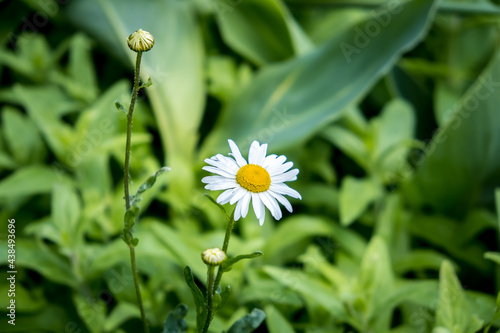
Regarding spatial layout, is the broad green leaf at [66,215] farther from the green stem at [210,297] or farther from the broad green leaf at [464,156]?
the broad green leaf at [464,156]

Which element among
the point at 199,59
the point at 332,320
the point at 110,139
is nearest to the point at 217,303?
the point at 332,320

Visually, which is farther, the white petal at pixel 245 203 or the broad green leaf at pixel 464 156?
the broad green leaf at pixel 464 156

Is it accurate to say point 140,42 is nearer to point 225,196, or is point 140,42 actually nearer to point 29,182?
point 225,196

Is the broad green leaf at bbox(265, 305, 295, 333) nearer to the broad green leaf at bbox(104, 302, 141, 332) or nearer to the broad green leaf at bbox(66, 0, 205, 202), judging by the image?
the broad green leaf at bbox(104, 302, 141, 332)

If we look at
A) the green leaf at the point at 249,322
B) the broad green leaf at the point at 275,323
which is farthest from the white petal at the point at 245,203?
the broad green leaf at the point at 275,323

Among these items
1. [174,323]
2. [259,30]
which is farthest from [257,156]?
[259,30]

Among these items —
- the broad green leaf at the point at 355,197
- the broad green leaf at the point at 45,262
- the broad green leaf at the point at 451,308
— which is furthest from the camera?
the broad green leaf at the point at 355,197
